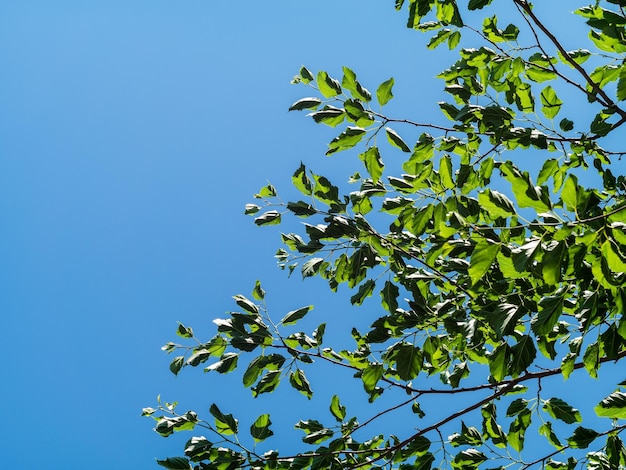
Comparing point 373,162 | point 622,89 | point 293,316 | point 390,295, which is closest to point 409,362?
point 390,295

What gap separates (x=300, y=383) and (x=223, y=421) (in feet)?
1.45

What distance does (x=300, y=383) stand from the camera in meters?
3.19

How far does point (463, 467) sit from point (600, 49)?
2.37 metres

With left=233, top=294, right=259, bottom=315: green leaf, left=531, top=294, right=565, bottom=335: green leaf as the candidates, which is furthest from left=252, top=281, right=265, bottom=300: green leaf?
left=531, top=294, right=565, bottom=335: green leaf

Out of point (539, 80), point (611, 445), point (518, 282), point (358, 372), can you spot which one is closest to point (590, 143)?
point (539, 80)

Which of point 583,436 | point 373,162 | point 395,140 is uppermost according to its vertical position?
point 395,140

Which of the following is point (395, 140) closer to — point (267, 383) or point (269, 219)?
point (269, 219)

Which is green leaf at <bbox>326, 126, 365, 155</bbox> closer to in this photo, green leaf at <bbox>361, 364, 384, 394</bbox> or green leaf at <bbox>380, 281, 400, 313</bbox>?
green leaf at <bbox>380, 281, 400, 313</bbox>

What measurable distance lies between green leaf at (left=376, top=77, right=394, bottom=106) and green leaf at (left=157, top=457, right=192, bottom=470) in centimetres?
200

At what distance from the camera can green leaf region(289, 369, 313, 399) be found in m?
3.17

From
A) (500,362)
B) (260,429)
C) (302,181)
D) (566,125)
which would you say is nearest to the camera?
(500,362)

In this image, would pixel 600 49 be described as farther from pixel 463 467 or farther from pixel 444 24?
pixel 463 467

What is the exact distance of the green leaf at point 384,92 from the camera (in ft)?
9.84

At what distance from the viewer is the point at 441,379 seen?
3.88m
